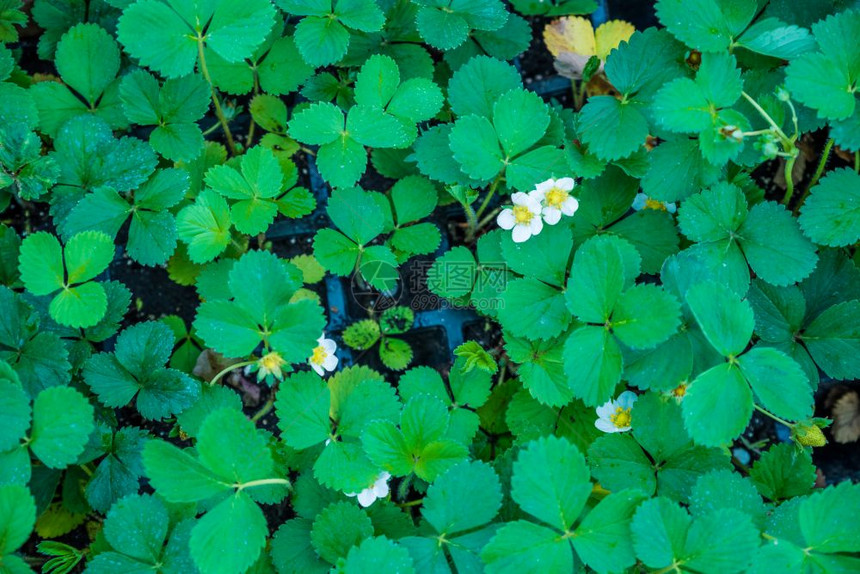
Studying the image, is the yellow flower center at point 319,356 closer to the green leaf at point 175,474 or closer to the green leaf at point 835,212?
the green leaf at point 175,474

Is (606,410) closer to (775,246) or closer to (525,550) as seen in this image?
(525,550)

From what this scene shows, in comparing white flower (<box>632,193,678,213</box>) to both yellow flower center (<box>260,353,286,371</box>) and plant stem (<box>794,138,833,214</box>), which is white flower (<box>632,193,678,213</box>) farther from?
yellow flower center (<box>260,353,286,371</box>)

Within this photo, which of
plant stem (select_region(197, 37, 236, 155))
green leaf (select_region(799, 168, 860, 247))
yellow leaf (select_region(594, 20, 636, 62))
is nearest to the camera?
green leaf (select_region(799, 168, 860, 247))

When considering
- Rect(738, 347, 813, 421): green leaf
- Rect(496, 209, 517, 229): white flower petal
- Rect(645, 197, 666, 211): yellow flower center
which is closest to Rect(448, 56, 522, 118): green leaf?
Rect(496, 209, 517, 229): white flower petal

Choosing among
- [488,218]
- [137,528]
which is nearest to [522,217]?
[488,218]

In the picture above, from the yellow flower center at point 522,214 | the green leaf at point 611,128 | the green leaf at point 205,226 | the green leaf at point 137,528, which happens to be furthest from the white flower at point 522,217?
the green leaf at point 137,528
